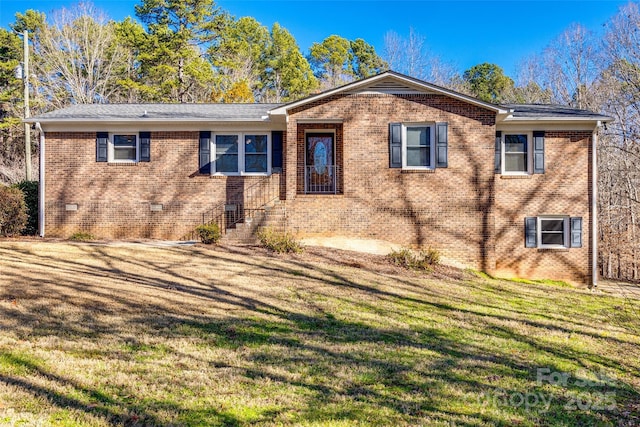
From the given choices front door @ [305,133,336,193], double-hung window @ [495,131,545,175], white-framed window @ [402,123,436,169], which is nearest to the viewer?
white-framed window @ [402,123,436,169]

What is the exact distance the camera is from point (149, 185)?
1434cm

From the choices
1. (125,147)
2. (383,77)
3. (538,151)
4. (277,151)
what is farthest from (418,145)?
(125,147)

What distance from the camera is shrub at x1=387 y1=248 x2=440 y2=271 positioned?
1149 cm

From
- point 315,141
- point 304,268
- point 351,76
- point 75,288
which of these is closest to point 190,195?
point 315,141

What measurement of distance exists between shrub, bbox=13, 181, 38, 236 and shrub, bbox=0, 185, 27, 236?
0.74m

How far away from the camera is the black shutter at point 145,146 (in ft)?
46.9

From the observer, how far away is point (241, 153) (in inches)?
567

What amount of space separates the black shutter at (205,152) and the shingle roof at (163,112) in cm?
56

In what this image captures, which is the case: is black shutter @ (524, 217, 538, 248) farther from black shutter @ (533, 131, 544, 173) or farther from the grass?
the grass

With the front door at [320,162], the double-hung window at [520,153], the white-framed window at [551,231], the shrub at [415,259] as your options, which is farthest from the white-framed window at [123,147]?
the white-framed window at [551,231]

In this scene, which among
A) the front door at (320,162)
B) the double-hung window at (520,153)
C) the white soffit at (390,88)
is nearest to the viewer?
the white soffit at (390,88)

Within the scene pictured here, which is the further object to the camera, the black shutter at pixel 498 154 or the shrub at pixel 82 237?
the black shutter at pixel 498 154

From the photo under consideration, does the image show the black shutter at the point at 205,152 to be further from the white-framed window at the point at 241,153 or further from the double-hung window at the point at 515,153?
the double-hung window at the point at 515,153

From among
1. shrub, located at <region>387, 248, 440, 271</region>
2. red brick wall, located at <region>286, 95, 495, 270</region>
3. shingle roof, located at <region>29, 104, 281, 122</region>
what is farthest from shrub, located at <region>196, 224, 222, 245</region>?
shrub, located at <region>387, 248, 440, 271</region>
